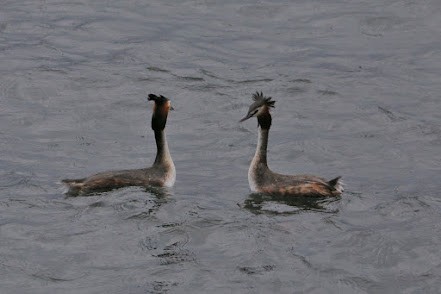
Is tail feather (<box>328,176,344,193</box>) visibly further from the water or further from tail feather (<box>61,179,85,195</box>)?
tail feather (<box>61,179,85,195</box>)

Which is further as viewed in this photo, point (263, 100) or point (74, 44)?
point (74, 44)

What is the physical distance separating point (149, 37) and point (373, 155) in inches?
317

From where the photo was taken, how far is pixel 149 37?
25.7 meters

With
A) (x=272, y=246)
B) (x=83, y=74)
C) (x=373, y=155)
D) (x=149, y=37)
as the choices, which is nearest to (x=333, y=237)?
(x=272, y=246)

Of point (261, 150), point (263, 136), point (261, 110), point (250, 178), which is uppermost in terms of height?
point (261, 110)

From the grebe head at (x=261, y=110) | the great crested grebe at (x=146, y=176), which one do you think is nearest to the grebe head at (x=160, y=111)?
the great crested grebe at (x=146, y=176)

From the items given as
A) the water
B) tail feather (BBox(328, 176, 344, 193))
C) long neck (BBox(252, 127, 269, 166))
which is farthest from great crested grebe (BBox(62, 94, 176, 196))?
tail feather (BBox(328, 176, 344, 193))

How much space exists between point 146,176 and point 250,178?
1.47 meters

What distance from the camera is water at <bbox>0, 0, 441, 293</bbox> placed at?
14.3 metres

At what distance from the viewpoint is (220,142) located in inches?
782

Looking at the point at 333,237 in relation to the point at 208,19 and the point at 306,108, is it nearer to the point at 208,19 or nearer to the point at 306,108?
the point at 306,108

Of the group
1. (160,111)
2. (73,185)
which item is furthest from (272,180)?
(73,185)

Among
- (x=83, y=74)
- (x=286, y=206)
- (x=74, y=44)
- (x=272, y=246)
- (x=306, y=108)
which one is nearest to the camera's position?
(x=272, y=246)

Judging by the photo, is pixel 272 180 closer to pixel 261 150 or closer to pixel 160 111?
pixel 261 150
